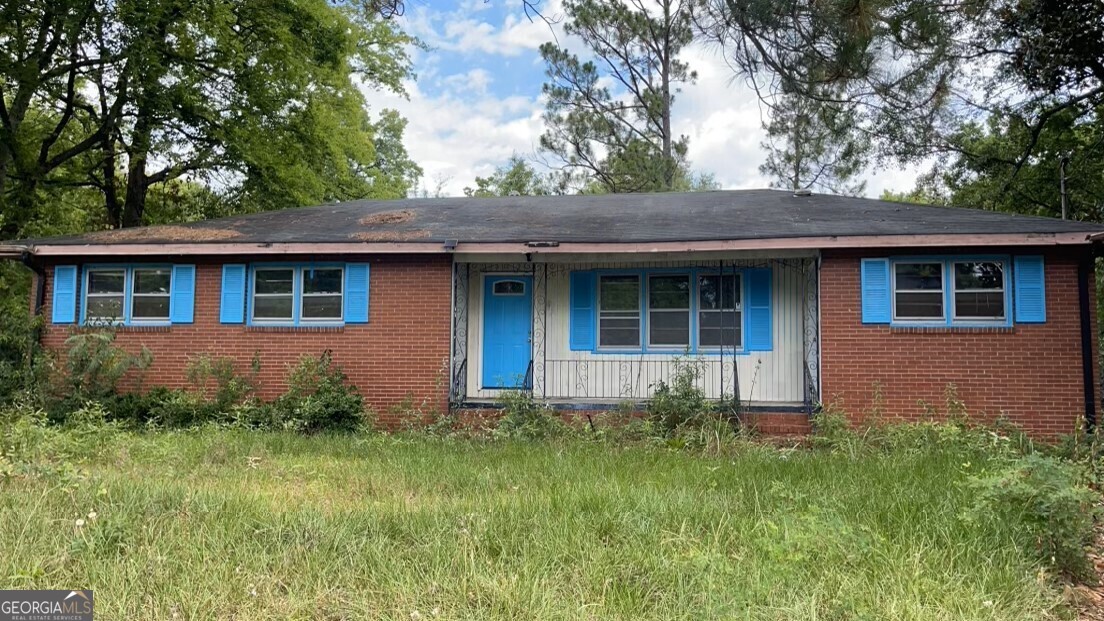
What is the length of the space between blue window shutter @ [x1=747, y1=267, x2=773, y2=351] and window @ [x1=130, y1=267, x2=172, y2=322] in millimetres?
8933

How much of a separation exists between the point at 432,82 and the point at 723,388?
616cm

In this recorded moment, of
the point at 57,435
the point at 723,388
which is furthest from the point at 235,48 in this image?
the point at 723,388

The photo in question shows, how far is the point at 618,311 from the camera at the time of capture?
10367 millimetres

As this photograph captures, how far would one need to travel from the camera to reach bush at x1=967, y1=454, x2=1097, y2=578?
3.85 meters

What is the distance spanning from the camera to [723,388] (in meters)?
9.85

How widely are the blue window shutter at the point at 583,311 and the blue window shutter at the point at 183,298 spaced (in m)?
5.84

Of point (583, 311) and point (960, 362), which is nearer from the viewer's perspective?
point (960, 362)

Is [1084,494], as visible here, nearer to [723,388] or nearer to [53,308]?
[723,388]

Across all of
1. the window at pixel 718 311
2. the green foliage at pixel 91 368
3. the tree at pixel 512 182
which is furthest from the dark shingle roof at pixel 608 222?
the tree at pixel 512 182

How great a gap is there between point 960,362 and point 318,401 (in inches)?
336

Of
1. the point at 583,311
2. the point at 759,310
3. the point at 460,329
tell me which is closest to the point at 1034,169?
the point at 759,310

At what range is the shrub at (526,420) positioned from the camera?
8414 mm

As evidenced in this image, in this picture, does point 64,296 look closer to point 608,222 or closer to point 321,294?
point 321,294

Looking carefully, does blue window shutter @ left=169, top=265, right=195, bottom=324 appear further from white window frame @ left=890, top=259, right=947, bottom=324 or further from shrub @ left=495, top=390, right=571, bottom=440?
white window frame @ left=890, top=259, right=947, bottom=324
